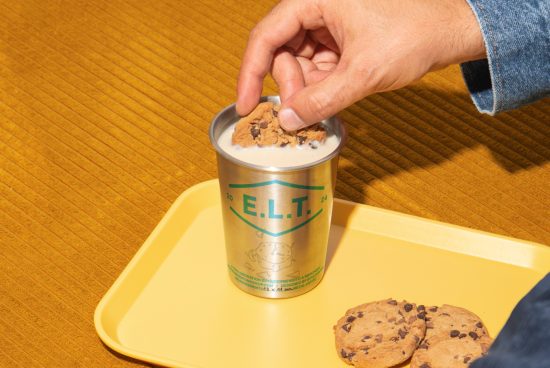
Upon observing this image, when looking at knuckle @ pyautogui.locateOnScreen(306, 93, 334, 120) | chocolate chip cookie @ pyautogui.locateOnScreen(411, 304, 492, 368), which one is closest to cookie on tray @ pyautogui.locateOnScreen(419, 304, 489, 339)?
chocolate chip cookie @ pyautogui.locateOnScreen(411, 304, 492, 368)

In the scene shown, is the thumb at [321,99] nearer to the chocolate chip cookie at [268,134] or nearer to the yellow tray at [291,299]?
the chocolate chip cookie at [268,134]

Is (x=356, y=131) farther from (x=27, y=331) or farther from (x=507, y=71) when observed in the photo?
(x=27, y=331)

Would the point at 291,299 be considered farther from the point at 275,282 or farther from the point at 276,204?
the point at 276,204

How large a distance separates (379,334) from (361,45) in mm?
332

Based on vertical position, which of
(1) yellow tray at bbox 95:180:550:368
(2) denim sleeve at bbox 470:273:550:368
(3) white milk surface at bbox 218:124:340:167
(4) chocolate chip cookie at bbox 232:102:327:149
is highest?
(2) denim sleeve at bbox 470:273:550:368

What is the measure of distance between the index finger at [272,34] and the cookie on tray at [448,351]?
37 cm

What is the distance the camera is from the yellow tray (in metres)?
0.93

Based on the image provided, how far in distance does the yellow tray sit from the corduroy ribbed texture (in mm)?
51

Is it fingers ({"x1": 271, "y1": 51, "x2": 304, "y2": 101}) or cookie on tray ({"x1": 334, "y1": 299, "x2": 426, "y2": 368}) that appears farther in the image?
fingers ({"x1": 271, "y1": 51, "x2": 304, "y2": 101})

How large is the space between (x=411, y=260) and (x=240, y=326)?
251 mm

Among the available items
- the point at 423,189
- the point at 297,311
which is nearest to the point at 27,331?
the point at 297,311

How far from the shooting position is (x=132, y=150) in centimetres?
124

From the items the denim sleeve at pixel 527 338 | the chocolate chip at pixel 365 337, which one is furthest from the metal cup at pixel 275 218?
the denim sleeve at pixel 527 338

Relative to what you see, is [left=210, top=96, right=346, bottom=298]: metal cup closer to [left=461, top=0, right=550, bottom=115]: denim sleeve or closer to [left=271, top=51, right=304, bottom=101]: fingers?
[left=271, top=51, right=304, bottom=101]: fingers
